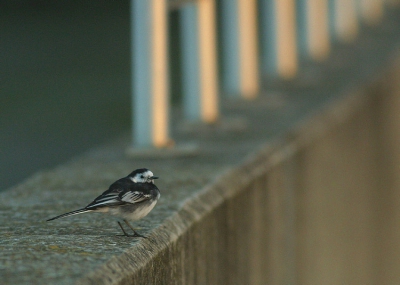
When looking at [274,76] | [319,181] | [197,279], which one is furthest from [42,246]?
[274,76]

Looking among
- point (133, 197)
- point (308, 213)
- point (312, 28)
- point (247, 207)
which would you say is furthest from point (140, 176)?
point (312, 28)

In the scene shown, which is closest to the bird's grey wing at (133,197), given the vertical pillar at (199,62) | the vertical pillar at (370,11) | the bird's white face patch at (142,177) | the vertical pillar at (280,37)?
the bird's white face patch at (142,177)

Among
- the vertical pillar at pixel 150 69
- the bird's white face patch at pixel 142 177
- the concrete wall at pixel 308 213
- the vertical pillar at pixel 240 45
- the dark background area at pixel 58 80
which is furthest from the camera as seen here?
the dark background area at pixel 58 80

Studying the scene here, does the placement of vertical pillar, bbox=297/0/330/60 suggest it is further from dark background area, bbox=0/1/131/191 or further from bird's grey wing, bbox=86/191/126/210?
bird's grey wing, bbox=86/191/126/210

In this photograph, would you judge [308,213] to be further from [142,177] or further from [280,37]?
[280,37]

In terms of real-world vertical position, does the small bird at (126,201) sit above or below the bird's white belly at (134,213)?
above

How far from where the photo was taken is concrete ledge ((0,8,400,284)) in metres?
4.10

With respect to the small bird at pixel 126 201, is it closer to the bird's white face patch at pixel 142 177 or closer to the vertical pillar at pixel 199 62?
the bird's white face patch at pixel 142 177

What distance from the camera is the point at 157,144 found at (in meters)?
7.49

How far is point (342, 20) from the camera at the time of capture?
71.5ft

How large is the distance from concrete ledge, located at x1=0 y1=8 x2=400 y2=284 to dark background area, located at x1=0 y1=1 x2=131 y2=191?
22.8 ft

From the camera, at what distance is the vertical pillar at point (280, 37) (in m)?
13.6

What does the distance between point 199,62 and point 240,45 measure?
7.44 feet

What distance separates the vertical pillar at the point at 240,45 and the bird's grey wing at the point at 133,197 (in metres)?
7.07
